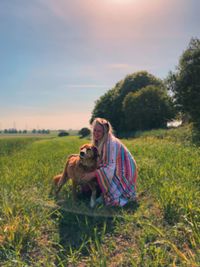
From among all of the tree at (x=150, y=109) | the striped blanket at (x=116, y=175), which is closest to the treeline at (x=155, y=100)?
→ the tree at (x=150, y=109)

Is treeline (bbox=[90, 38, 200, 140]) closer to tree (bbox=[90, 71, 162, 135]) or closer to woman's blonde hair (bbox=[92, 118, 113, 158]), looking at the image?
tree (bbox=[90, 71, 162, 135])

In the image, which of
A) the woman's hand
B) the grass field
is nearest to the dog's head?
the woman's hand

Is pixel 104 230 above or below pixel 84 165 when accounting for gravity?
below

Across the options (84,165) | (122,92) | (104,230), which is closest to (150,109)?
(122,92)

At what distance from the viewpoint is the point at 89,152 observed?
15.1ft

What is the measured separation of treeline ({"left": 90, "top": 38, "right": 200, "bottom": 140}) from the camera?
650 inches

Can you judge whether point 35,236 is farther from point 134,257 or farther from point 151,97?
point 151,97

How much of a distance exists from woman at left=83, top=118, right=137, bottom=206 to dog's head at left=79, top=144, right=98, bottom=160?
135 millimetres

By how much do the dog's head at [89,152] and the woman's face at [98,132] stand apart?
0.68 ft

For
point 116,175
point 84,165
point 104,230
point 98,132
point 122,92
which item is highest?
point 122,92

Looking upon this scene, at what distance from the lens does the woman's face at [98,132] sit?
469cm

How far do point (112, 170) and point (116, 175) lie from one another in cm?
18

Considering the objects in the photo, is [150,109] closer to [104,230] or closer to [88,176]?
[88,176]

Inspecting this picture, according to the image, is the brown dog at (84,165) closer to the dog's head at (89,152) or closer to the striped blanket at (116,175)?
the dog's head at (89,152)
